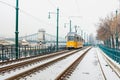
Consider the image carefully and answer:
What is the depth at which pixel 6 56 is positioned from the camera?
26156mm

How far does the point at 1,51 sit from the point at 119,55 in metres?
9.80

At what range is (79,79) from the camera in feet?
43.7

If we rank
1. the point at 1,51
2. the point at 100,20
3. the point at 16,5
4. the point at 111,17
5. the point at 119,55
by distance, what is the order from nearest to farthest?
1. the point at 119,55
2. the point at 1,51
3. the point at 16,5
4. the point at 111,17
5. the point at 100,20

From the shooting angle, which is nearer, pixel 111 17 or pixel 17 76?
pixel 17 76

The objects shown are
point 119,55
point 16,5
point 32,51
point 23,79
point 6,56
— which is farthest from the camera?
point 32,51

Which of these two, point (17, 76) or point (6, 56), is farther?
point (6, 56)

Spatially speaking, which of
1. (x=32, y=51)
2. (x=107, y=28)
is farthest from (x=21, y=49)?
(x=107, y=28)

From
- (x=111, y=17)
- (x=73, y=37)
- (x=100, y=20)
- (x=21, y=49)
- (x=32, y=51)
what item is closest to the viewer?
(x=21, y=49)

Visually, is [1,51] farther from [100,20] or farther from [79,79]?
Answer: [100,20]

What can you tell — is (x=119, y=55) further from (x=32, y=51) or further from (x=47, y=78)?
(x=32, y=51)

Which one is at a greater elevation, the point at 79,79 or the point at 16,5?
the point at 16,5

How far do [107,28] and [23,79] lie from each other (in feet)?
214

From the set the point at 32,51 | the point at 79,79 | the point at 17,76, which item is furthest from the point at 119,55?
the point at 32,51

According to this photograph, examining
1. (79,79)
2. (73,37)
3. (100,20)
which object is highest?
(100,20)
